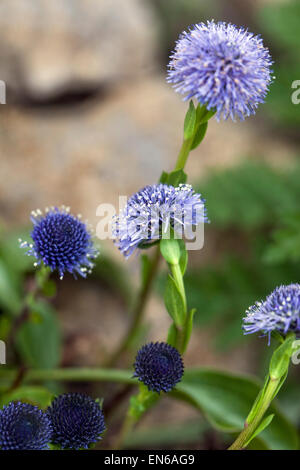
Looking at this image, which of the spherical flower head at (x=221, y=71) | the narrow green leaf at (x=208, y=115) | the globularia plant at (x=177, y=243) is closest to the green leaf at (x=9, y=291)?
the globularia plant at (x=177, y=243)

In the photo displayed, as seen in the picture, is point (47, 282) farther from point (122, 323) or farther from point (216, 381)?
point (122, 323)

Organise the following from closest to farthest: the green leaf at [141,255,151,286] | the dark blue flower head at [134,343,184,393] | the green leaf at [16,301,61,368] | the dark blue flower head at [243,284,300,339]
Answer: the dark blue flower head at [243,284,300,339], the dark blue flower head at [134,343,184,393], the green leaf at [141,255,151,286], the green leaf at [16,301,61,368]

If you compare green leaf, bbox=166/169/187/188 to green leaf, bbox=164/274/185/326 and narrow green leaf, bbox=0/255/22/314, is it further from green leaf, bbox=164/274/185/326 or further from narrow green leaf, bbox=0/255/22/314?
narrow green leaf, bbox=0/255/22/314

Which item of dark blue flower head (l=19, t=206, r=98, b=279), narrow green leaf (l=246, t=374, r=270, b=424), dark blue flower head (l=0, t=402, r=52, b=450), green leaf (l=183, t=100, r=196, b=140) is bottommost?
dark blue flower head (l=0, t=402, r=52, b=450)

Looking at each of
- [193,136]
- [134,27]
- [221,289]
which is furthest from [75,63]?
[193,136]

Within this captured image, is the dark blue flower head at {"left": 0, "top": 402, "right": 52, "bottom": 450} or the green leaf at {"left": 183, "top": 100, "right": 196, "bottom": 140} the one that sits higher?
the green leaf at {"left": 183, "top": 100, "right": 196, "bottom": 140}

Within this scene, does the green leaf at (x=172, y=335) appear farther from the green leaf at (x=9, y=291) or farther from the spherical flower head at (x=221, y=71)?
the green leaf at (x=9, y=291)

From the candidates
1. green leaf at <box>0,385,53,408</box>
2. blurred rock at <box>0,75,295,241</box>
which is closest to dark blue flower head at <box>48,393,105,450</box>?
green leaf at <box>0,385,53,408</box>
